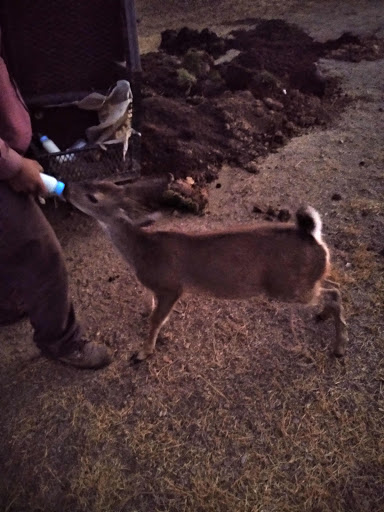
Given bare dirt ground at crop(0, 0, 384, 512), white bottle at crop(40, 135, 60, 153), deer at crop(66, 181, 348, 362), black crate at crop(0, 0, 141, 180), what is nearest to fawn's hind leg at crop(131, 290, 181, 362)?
deer at crop(66, 181, 348, 362)

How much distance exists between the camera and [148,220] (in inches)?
136

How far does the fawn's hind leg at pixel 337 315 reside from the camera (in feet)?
11.9

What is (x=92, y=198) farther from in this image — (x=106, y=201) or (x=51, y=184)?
(x=51, y=184)

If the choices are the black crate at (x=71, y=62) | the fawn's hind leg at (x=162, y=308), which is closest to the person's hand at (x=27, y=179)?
the fawn's hind leg at (x=162, y=308)

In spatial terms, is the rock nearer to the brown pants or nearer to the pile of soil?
the pile of soil

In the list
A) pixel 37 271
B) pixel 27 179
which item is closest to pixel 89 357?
pixel 37 271

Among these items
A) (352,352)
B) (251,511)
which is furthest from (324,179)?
(251,511)

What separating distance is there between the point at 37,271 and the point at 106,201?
0.76 m

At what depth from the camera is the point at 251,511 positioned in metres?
2.89

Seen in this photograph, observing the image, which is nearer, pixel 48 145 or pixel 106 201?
pixel 106 201

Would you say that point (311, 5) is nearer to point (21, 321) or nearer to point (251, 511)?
point (21, 321)

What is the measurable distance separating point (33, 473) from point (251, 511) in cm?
135

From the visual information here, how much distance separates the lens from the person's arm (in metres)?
2.70

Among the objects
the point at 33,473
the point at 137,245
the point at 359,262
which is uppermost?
the point at 137,245
